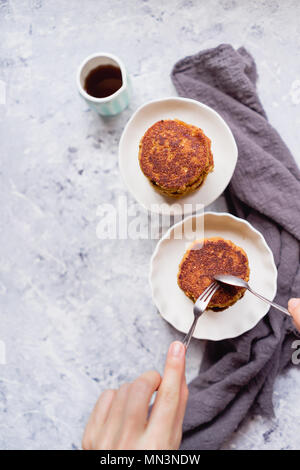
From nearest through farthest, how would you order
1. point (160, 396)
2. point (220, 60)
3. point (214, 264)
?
point (160, 396)
point (214, 264)
point (220, 60)

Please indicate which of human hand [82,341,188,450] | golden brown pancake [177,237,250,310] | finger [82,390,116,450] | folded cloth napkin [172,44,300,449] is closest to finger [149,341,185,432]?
human hand [82,341,188,450]

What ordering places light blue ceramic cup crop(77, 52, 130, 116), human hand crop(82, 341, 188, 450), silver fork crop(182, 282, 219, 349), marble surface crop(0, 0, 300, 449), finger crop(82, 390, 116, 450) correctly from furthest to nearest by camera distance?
marble surface crop(0, 0, 300, 449) < light blue ceramic cup crop(77, 52, 130, 116) < silver fork crop(182, 282, 219, 349) < finger crop(82, 390, 116, 450) < human hand crop(82, 341, 188, 450)

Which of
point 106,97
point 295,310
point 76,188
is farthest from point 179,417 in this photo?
point 106,97

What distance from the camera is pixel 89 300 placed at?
1256mm

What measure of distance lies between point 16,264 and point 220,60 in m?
0.86

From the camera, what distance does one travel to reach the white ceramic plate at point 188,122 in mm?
1117

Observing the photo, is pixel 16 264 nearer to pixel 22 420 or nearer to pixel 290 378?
pixel 22 420

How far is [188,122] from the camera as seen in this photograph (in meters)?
1.14

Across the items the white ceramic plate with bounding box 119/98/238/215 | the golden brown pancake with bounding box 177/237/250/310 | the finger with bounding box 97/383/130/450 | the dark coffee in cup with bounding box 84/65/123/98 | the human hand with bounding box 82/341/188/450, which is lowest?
the finger with bounding box 97/383/130/450

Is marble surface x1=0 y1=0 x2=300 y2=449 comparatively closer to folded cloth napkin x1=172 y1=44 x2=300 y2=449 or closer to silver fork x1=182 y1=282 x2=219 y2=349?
folded cloth napkin x1=172 y1=44 x2=300 y2=449

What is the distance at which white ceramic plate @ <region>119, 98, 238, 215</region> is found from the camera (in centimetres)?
112

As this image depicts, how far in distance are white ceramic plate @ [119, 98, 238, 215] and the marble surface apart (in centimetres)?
12

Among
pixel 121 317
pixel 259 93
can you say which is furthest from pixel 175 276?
pixel 259 93

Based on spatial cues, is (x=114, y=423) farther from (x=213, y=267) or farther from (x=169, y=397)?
(x=213, y=267)
